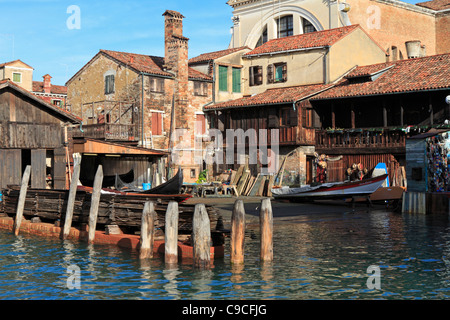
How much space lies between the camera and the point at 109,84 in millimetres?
37938

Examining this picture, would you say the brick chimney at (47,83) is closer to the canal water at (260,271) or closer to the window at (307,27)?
the window at (307,27)

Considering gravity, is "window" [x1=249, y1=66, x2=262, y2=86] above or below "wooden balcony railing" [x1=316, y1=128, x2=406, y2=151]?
above

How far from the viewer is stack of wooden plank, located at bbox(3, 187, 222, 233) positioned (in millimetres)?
14008

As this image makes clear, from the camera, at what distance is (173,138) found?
37.0 meters

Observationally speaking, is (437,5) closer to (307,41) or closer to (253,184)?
(307,41)

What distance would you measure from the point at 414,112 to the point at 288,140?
6.78 meters

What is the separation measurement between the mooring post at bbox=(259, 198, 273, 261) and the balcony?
726 inches

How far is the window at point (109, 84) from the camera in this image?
37.7m

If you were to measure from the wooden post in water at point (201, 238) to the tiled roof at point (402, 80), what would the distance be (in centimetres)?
1941

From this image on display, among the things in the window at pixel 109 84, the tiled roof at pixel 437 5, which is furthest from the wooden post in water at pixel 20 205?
the tiled roof at pixel 437 5

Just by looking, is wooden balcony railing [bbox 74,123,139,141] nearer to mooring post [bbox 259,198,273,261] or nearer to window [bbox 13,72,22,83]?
window [bbox 13,72,22,83]

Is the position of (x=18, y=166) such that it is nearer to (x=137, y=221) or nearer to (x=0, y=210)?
(x=0, y=210)

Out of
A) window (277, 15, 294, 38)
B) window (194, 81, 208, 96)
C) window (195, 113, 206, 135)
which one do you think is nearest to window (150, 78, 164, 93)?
window (194, 81, 208, 96)

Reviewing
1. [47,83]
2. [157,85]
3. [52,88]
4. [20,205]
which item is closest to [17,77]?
[47,83]
